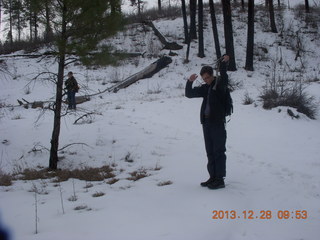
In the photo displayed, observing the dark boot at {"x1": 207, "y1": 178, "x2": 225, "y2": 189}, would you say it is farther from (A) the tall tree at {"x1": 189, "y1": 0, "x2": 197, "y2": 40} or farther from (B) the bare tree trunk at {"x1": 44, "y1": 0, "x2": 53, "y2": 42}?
(A) the tall tree at {"x1": 189, "y1": 0, "x2": 197, "y2": 40}

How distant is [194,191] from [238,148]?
3017mm

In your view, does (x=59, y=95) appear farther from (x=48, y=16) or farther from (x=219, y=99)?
(x=219, y=99)

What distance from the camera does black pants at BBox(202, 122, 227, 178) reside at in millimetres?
4934

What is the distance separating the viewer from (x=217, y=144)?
493cm

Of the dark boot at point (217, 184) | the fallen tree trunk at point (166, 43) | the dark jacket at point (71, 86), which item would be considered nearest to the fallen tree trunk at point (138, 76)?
the fallen tree trunk at point (166, 43)

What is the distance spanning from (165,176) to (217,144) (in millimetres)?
1678

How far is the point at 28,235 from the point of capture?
12.2 feet

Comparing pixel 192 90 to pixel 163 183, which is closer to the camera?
pixel 192 90

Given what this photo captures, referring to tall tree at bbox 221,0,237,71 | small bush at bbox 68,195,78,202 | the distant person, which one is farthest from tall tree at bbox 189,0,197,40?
small bush at bbox 68,195,78,202

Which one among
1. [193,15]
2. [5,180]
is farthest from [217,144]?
[193,15]

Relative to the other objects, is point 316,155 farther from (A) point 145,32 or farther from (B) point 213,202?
(A) point 145,32
